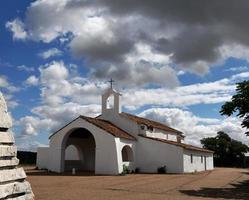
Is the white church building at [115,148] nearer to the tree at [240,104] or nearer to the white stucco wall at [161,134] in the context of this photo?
the white stucco wall at [161,134]

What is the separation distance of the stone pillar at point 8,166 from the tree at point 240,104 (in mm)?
15464

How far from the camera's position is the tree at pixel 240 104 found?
834 inches

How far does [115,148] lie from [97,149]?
181 centimetres

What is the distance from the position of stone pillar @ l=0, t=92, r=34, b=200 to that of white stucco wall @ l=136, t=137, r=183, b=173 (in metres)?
28.8

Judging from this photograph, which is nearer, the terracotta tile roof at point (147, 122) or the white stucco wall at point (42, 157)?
the terracotta tile roof at point (147, 122)

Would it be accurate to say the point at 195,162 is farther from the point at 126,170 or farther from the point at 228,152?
the point at 228,152

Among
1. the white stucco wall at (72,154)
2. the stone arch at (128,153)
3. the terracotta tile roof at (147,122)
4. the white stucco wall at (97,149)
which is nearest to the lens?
the white stucco wall at (97,149)

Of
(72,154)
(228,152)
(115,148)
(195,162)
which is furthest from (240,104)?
(228,152)

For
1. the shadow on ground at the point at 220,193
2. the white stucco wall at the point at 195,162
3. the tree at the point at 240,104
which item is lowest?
the shadow on ground at the point at 220,193

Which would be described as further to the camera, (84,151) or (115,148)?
(84,151)

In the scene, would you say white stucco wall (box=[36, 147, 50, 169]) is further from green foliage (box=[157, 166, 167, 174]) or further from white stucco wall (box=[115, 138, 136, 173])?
green foliage (box=[157, 166, 167, 174])

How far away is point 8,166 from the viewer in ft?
25.0

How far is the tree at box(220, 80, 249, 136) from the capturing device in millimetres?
21172

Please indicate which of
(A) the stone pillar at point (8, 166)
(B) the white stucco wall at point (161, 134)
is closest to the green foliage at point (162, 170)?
(B) the white stucco wall at point (161, 134)
